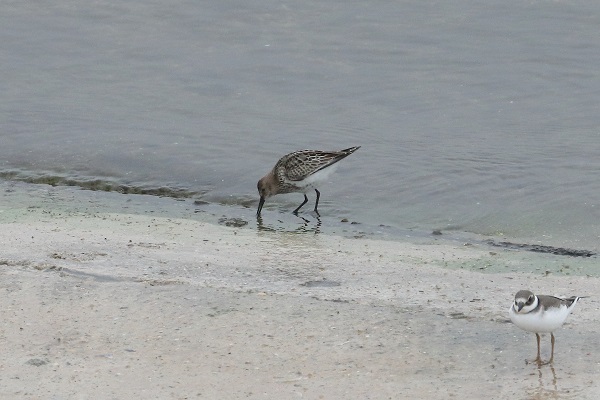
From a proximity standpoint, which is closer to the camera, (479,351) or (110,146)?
(479,351)

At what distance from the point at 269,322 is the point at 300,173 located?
16.2 feet

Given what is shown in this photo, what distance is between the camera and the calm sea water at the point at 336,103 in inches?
497

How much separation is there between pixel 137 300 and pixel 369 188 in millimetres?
5294

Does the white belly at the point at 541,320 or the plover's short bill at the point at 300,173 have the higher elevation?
the white belly at the point at 541,320

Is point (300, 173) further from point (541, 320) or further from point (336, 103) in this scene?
point (541, 320)

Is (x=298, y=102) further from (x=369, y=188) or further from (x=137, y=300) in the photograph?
(x=137, y=300)

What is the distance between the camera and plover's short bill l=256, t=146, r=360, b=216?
12.5m

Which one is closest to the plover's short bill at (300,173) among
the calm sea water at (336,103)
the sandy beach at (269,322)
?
the calm sea water at (336,103)

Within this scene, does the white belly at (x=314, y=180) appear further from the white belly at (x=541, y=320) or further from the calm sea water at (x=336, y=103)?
the white belly at (x=541, y=320)

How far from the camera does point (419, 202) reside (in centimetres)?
1230

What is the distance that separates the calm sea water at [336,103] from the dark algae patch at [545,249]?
272mm

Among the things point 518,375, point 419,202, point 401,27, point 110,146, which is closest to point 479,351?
point 518,375

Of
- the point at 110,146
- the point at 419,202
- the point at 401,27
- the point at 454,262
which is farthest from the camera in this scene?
the point at 401,27

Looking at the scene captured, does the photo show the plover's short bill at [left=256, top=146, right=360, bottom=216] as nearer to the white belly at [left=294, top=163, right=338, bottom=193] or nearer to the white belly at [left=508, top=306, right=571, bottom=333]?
→ the white belly at [left=294, top=163, right=338, bottom=193]
